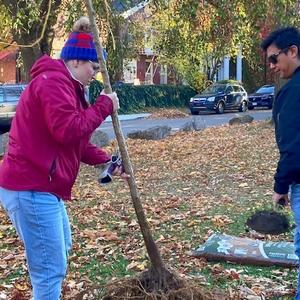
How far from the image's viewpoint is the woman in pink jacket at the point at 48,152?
358 centimetres

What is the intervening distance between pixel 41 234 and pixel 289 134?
1620 millimetres

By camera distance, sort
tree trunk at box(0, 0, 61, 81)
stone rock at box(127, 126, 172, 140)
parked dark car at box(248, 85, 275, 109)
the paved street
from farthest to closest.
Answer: parked dark car at box(248, 85, 275, 109)
the paved street
stone rock at box(127, 126, 172, 140)
tree trunk at box(0, 0, 61, 81)

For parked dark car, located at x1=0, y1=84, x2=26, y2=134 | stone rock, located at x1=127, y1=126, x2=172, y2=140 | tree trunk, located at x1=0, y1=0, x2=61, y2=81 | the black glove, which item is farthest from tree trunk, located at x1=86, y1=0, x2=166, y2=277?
parked dark car, located at x1=0, y1=84, x2=26, y2=134

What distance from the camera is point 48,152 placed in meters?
3.68

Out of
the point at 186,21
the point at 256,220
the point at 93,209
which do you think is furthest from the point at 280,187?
the point at 186,21

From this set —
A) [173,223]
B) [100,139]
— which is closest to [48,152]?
[173,223]

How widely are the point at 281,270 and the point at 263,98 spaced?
3524 centimetres

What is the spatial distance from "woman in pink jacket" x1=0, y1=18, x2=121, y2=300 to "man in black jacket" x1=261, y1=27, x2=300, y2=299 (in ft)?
3.55

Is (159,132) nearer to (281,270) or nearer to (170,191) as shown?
(170,191)

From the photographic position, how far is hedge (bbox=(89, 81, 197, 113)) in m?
38.3

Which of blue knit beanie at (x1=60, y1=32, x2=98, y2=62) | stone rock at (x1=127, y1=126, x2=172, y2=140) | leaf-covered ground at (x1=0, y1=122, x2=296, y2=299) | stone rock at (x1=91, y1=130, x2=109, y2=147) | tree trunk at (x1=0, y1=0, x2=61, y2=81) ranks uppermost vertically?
tree trunk at (x1=0, y1=0, x2=61, y2=81)

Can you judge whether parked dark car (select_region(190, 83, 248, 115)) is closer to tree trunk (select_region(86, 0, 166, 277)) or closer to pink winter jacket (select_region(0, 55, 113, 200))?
tree trunk (select_region(86, 0, 166, 277))

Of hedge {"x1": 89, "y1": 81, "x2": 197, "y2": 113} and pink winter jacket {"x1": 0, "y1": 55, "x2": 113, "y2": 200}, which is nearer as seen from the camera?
pink winter jacket {"x1": 0, "y1": 55, "x2": 113, "y2": 200}

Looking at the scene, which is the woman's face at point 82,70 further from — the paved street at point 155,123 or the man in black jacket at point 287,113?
the paved street at point 155,123
